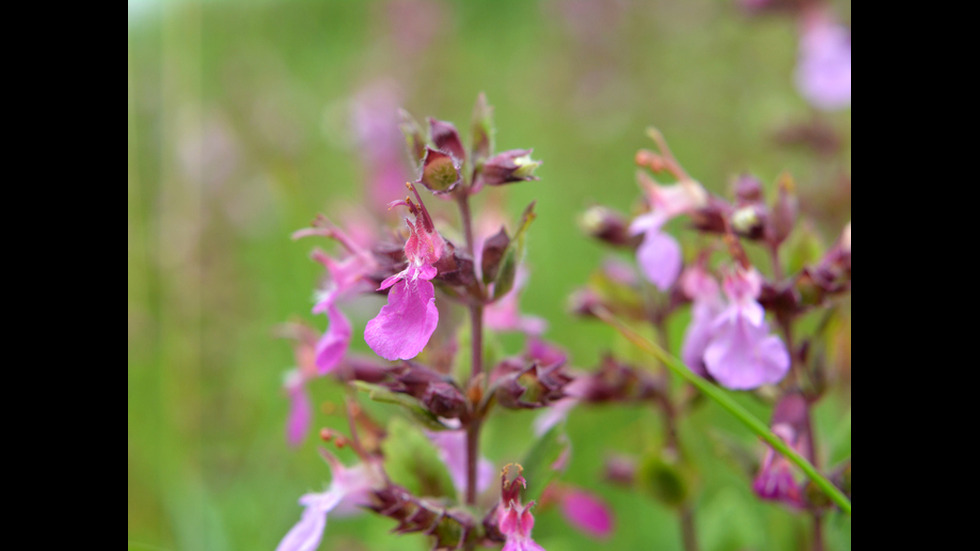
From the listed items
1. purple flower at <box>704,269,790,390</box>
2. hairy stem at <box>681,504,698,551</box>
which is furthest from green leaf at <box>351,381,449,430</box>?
hairy stem at <box>681,504,698,551</box>

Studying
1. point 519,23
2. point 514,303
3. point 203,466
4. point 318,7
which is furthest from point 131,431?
point 519,23

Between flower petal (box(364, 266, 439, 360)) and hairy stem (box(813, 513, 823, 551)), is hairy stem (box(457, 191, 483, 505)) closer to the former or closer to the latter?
flower petal (box(364, 266, 439, 360))

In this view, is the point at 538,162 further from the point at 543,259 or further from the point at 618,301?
the point at 543,259

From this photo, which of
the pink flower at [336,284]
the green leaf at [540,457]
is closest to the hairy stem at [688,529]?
the green leaf at [540,457]

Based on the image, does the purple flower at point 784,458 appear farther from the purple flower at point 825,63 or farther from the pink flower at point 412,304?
the purple flower at point 825,63

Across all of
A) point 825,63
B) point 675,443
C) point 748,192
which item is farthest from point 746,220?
point 825,63
